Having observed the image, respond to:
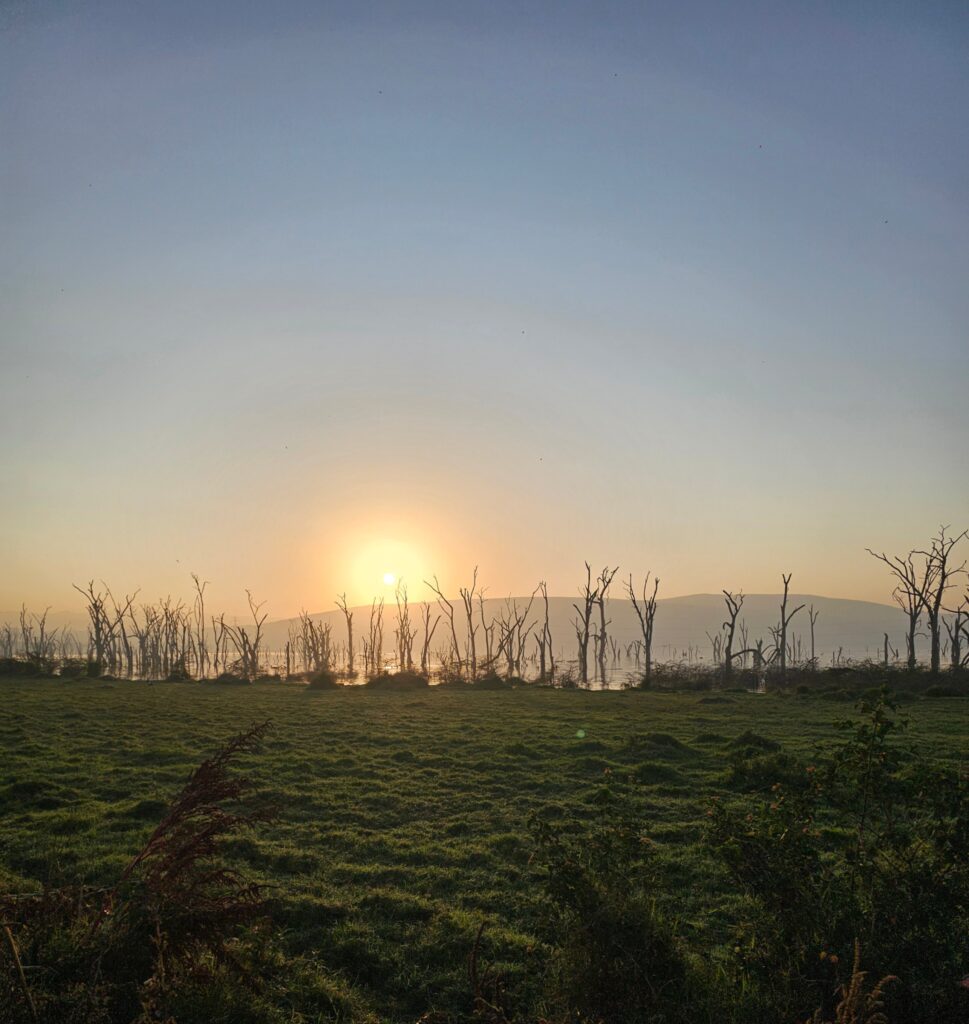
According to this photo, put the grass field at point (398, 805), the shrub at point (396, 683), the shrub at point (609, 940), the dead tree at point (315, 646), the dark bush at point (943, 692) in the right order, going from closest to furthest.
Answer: the shrub at point (609, 940) → the grass field at point (398, 805) → the dark bush at point (943, 692) → the shrub at point (396, 683) → the dead tree at point (315, 646)

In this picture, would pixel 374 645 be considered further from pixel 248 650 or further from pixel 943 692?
pixel 943 692

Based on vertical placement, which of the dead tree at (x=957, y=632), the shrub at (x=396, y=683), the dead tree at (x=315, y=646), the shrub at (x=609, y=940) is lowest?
the dead tree at (x=315, y=646)

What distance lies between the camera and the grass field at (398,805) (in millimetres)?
6113

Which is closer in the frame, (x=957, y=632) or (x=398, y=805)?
(x=398, y=805)

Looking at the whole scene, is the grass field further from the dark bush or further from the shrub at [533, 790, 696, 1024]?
the dark bush

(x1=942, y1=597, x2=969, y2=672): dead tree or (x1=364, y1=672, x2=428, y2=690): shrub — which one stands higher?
(x1=942, y1=597, x2=969, y2=672): dead tree

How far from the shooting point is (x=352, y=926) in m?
6.39

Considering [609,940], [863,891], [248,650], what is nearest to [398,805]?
[609,940]

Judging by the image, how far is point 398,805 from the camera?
10930mm

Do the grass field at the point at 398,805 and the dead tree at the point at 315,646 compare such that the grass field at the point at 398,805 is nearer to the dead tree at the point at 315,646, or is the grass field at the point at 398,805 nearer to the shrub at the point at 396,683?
the shrub at the point at 396,683

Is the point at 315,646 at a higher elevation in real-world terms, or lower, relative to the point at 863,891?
lower

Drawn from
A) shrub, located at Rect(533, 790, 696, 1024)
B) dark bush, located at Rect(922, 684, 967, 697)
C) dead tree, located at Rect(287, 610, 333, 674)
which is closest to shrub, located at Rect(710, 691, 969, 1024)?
shrub, located at Rect(533, 790, 696, 1024)

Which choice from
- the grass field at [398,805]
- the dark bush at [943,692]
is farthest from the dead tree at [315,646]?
the dark bush at [943,692]

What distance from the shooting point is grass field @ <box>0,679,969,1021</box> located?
6113 mm
